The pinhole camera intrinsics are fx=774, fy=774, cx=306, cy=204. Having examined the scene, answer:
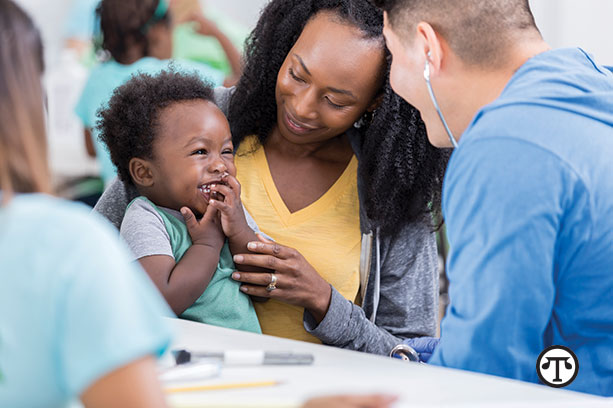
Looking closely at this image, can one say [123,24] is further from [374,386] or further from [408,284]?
[374,386]

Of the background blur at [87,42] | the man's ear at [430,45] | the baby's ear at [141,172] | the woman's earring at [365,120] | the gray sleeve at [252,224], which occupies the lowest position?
the background blur at [87,42]

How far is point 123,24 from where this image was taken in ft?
10.5

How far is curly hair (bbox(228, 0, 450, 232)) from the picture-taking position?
1734 mm

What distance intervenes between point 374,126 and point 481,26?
51cm

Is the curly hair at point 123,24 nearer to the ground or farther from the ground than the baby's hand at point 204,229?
farther from the ground

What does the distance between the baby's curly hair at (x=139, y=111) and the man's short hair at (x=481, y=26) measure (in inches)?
25.0

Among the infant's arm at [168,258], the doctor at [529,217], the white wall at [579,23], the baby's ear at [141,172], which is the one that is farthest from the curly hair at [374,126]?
the white wall at [579,23]

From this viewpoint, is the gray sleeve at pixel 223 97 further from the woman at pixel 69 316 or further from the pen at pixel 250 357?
the woman at pixel 69 316

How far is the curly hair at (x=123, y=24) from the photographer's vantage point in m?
3.21

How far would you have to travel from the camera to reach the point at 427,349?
1453mm

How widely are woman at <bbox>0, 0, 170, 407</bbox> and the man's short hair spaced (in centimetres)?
80

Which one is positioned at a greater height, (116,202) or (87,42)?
(116,202)

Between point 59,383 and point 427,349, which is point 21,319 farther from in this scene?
point 427,349

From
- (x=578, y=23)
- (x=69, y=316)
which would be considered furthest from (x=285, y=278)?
(x=578, y=23)
